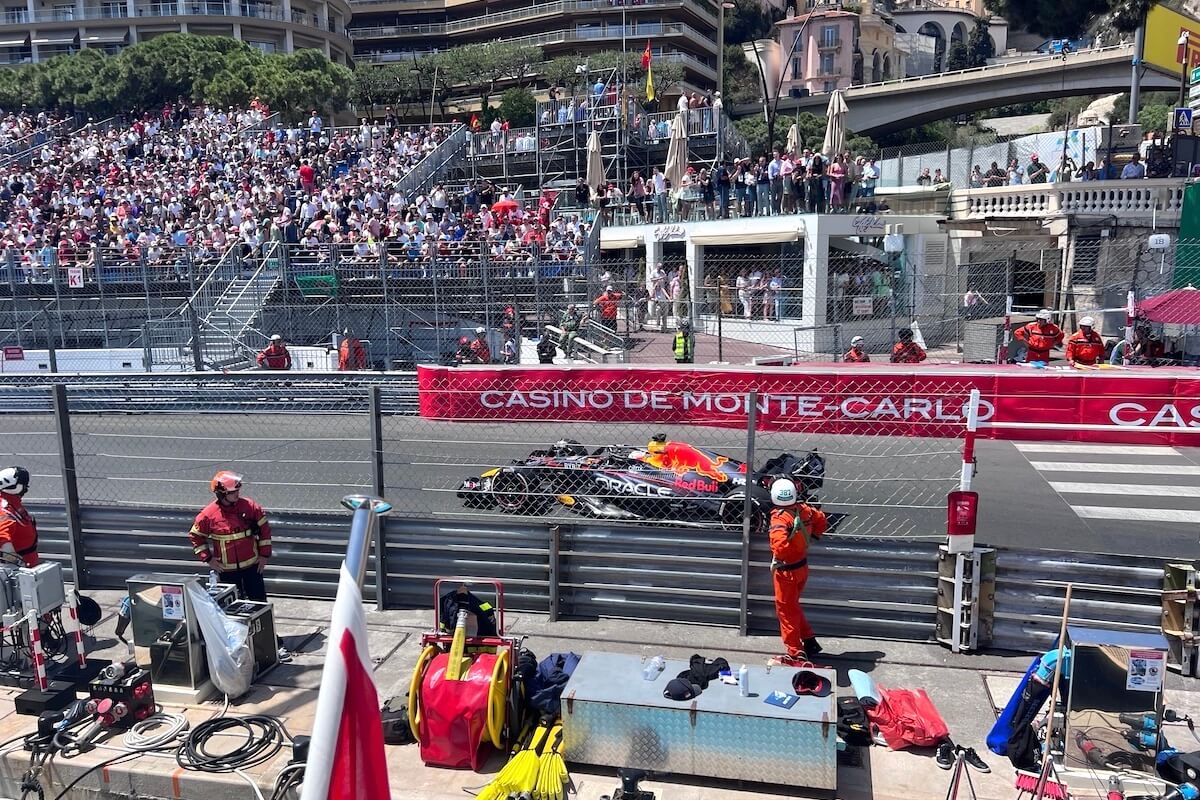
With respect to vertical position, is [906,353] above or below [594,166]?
below

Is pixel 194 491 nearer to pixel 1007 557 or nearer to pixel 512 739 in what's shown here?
pixel 512 739

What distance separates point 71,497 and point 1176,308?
17232mm

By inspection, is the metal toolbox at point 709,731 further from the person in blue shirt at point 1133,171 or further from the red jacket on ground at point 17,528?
the person in blue shirt at point 1133,171

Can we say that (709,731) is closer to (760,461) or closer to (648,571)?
(648,571)

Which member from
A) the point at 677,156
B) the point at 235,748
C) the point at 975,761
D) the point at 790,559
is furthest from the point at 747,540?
the point at 677,156

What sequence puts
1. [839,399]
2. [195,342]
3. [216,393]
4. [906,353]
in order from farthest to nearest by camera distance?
[195,342]
[906,353]
[216,393]
[839,399]

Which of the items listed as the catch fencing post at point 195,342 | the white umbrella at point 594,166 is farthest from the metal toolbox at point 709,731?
the white umbrella at point 594,166

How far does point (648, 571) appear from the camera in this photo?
779 cm

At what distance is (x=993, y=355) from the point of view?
20312 millimetres

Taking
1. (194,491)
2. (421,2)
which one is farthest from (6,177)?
(421,2)

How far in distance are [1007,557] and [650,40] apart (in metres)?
69.9

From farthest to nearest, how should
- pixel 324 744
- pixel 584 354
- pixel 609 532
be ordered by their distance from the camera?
pixel 584 354 < pixel 609 532 < pixel 324 744

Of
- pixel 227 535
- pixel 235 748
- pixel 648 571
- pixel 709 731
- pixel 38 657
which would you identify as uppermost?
pixel 227 535

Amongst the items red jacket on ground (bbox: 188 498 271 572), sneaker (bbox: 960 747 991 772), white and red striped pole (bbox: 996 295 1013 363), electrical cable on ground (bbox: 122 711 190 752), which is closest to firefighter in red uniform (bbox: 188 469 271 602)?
red jacket on ground (bbox: 188 498 271 572)
